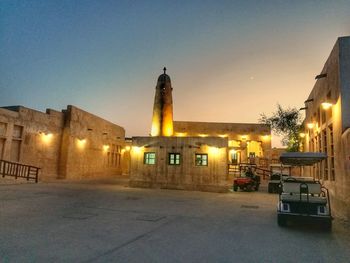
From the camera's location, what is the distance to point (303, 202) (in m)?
8.62

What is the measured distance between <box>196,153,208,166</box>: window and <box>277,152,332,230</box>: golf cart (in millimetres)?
11500

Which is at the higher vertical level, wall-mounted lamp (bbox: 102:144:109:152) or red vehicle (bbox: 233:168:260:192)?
wall-mounted lamp (bbox: 102:144:109:152)

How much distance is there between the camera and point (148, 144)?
74.3ft

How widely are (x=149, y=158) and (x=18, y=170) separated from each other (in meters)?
11.2

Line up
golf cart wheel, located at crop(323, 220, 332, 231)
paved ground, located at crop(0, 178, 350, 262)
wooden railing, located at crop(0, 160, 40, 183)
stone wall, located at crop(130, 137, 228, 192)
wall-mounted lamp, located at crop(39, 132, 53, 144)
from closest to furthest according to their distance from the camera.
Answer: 1. paved ground, located at crop(0, 178, 350, 262)
2. golf cart wheel, located at crop(323, 220, 332, 231)
3. wooden railing, located at crop(0, 160, 40, 183)
4. stone wall, located at crop(130, 137, 228, 192)
5. wall-mounted lamp, located at crop(39, 132, 53, 144)

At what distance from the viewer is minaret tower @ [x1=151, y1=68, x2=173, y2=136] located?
26.3 m

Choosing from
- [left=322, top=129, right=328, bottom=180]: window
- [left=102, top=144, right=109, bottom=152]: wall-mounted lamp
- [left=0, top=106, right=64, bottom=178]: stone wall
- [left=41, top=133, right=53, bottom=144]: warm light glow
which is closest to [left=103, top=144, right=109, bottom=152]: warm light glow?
[left=102, top=144, right=109, bottom=152]: wall-mounted lamp

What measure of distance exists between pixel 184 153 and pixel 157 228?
45.7ft

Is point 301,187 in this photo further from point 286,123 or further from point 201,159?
point 286,123

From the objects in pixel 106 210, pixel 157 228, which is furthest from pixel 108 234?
pixel 106 210

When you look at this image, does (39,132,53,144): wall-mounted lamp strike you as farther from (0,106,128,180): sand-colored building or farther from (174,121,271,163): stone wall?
(174,121,271,163): stone wall

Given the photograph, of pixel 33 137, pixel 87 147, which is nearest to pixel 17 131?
pixel 33 137

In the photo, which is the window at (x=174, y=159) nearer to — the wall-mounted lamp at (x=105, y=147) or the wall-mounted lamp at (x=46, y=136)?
the wall-mounted lamp at (x=46, y=136)

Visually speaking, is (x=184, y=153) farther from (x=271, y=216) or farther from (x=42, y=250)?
(x=42, y=250)
